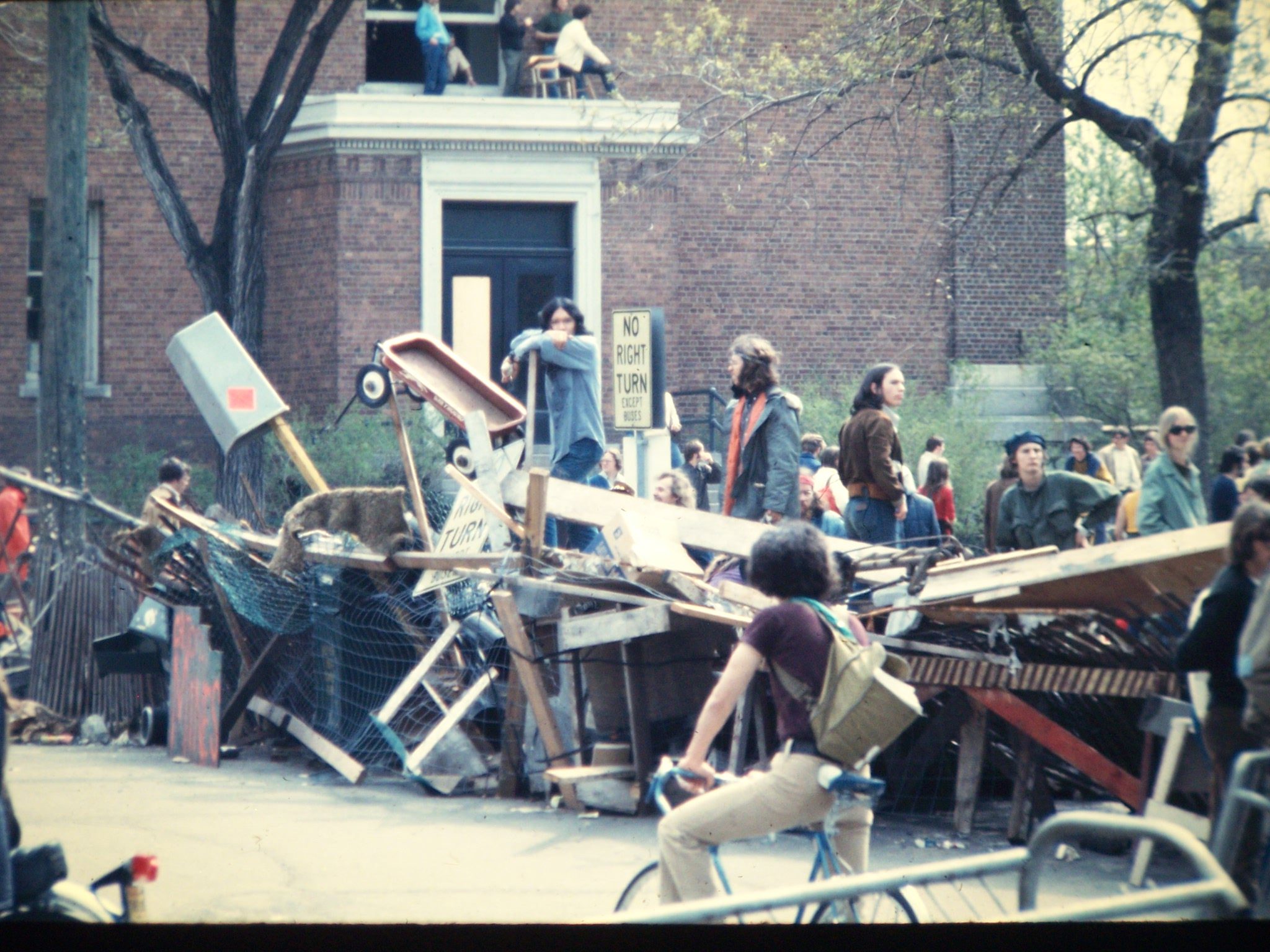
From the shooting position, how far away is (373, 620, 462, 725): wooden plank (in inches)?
303

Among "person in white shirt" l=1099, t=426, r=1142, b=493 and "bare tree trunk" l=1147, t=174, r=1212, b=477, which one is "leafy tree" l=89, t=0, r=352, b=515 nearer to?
"bare tree trunk" l=1147, t=174, r=1212, b=477

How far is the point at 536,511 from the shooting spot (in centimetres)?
724

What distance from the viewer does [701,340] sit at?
2025cm

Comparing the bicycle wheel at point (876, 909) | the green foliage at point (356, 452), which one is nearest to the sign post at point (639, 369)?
the bicycle wheel at point (876, 909)

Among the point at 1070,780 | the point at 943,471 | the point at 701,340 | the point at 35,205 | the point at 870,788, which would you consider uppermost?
the point at 35,205

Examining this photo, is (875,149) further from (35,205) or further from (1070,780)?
(1070,780)

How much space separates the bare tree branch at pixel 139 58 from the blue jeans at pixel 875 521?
10.4 metres

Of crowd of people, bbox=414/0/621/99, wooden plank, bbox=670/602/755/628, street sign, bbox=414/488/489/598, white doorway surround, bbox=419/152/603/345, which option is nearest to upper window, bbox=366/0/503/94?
crowd of people, bbox=414/0/621/99

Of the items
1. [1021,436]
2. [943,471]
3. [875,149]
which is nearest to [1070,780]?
[1021,436]

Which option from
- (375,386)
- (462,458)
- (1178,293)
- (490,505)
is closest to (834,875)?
(490,505)

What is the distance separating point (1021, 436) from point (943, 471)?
125 inches

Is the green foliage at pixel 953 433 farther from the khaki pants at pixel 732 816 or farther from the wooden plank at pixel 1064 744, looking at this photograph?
the khaki pants at pixel 732 816

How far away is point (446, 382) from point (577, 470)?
105cm

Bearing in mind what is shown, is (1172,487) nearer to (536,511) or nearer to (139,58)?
(536,511)
